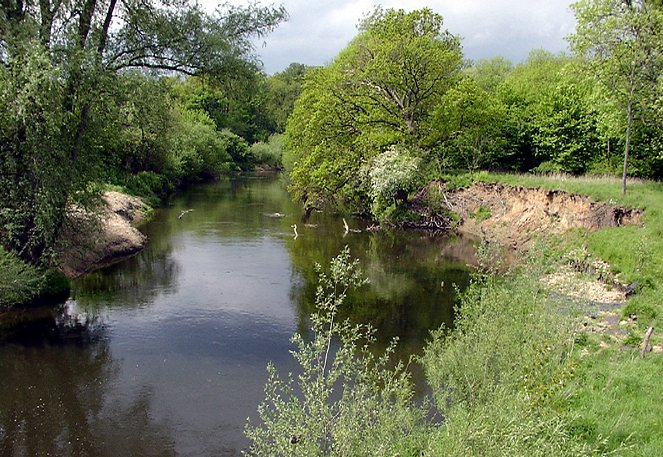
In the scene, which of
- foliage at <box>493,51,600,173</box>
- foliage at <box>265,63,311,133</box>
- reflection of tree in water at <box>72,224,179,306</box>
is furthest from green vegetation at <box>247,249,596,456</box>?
foliage at <box>265,63,311,133</box>

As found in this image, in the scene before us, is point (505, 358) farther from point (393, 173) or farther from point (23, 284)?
point (393, 173)

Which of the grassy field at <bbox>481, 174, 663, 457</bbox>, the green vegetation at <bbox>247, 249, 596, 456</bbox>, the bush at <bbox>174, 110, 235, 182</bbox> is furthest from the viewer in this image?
the bush at <bbox>174, 110, 235, 182</bbox>

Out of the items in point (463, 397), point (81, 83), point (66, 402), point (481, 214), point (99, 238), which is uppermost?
point (81, 83)

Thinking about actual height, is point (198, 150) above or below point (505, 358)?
above

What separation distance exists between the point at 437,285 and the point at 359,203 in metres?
18.9

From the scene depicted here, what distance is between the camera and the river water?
1057 centimetres

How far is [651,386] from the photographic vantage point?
9.39 metres

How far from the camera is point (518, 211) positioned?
2978 cm

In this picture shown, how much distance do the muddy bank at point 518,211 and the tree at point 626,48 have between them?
6.74 ft

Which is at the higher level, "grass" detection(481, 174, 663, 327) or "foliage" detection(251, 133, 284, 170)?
"foliage" detection(251, 133, 284, 170)

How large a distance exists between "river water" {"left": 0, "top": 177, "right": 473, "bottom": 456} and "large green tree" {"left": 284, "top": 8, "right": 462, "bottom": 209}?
310 inches

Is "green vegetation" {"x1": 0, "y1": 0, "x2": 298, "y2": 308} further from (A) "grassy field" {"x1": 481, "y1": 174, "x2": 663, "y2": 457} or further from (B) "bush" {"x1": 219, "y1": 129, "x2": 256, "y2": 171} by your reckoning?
(B) "bush" {"x1": 219, "y1": 129, "x2": 256, "y2": 171}

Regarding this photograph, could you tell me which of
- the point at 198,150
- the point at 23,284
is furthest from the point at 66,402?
the point at 198,150

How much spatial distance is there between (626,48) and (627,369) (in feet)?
57.1
